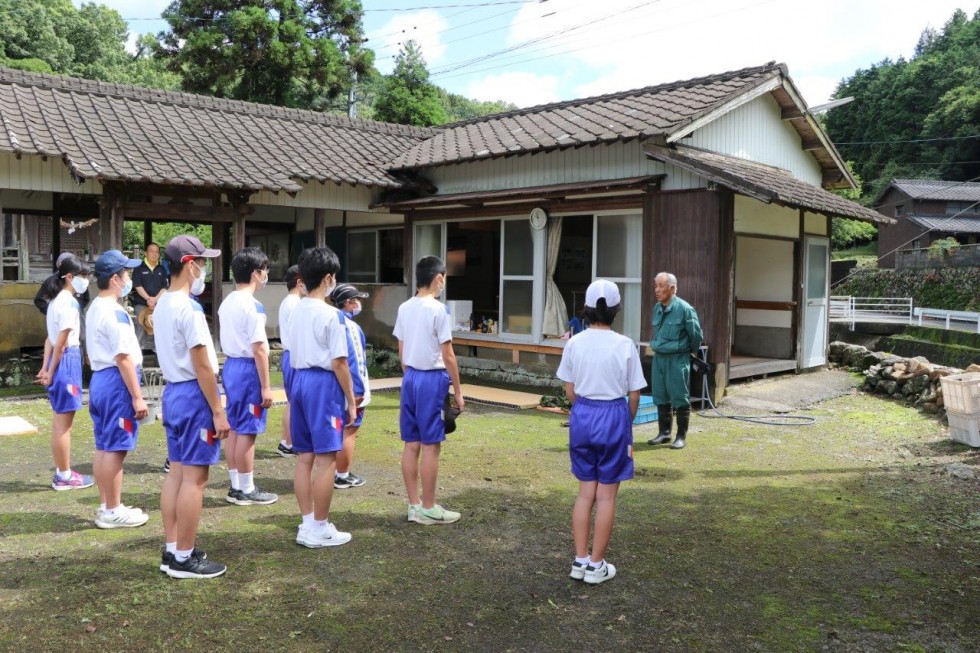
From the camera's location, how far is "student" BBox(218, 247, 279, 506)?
4.93 m

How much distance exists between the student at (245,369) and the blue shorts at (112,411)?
2.40 feet

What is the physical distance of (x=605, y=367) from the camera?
3846 millimetres

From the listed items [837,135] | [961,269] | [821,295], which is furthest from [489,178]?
[837,135]

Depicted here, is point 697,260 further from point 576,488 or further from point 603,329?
point 603,329

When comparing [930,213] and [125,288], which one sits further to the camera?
[930,213]

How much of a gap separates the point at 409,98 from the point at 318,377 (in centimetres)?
2368

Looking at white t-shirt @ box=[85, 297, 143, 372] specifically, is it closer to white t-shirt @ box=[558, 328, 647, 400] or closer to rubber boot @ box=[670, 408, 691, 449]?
white t-shirt @ box=[558, 328, 647, 400]

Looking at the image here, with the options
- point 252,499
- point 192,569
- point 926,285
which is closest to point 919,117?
point 926,285

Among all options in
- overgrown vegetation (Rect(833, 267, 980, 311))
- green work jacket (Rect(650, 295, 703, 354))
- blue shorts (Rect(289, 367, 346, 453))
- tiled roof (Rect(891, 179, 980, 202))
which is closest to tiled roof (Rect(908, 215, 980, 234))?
tiled roof (Rect(891, 179, 980, 202))

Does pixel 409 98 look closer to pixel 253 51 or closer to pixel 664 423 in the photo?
pixel 253 51

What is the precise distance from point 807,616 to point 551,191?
7.73m

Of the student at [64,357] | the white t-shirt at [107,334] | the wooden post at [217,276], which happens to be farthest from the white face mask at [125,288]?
the wooden post at [217,276]

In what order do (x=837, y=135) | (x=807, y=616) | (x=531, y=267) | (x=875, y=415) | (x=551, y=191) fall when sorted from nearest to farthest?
(x=807, y=616), (x=875, y=415), (x=551, y=191), (x=531, y=267), (x=837, y=135)

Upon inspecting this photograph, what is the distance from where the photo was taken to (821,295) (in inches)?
477
